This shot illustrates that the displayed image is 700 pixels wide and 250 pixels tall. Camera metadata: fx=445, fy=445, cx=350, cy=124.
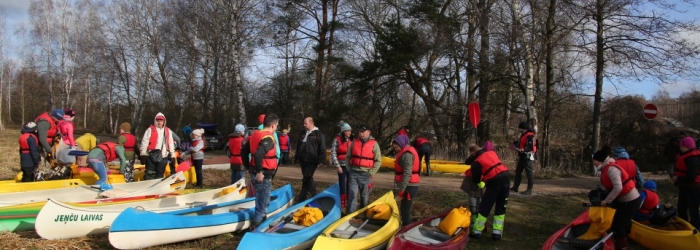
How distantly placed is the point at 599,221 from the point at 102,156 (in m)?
8.00

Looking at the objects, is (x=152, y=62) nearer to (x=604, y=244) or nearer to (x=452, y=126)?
(x=452, y=126)

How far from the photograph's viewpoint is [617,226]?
5594 mm

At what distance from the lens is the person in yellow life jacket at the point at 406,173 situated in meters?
6.07

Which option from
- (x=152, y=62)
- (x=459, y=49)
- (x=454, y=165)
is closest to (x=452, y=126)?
(x=459, y=49)

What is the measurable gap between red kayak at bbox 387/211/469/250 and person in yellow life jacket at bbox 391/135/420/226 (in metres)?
0.41

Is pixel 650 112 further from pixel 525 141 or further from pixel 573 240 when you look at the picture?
pixel 573 240

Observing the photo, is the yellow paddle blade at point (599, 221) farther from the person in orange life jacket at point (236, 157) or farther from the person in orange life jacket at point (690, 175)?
the person in orange life jacket at point (236, 157)

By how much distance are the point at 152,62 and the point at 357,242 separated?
93.3 ft

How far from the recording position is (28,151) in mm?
8148

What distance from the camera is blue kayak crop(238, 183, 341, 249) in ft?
15.8

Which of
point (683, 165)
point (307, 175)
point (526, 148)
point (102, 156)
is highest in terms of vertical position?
point (526, 148)

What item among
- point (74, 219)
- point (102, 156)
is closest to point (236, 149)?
point (102, 156)

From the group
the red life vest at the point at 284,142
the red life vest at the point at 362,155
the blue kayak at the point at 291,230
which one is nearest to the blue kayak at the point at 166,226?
the blue kayak at the point at 291,230

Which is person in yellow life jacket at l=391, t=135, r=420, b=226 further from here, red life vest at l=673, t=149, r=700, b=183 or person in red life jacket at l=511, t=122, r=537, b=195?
red life vest at l=673, t=149, r=700, b=183
